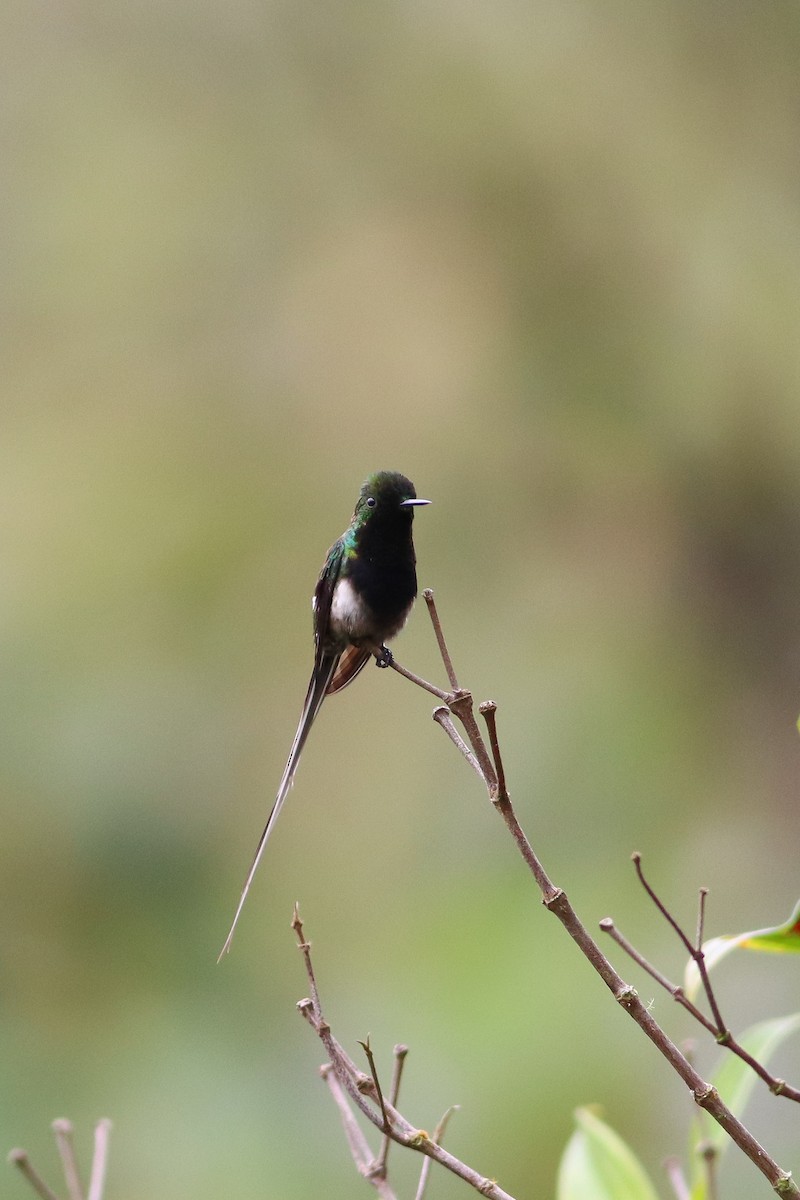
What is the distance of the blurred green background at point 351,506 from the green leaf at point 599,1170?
251 centimetres

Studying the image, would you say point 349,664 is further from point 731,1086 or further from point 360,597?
point 731,1086

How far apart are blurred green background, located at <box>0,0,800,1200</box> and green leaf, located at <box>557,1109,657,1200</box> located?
251 cm

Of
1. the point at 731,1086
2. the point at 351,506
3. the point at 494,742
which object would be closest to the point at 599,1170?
the point at 731,1086

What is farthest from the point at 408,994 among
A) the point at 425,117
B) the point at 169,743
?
the point at 425,117

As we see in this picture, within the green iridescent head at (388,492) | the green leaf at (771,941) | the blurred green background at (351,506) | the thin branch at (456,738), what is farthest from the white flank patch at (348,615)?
the blurred green background at (351,506)

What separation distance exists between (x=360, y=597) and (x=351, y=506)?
2.39m

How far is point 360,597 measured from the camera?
5.33ft

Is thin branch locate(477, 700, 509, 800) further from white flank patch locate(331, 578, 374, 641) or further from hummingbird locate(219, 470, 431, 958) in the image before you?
white flank patch locate(331, 578, 374, 641)

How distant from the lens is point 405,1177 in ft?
10.3

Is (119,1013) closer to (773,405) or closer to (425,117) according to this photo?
(773,405)

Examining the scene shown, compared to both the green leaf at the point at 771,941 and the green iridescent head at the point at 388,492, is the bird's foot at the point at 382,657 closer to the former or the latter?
the green iridescent head at the point at 388,492

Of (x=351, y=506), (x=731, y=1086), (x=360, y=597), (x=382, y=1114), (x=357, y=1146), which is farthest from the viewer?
(x=351, y=506)

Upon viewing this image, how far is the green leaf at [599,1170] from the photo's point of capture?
3.57 ft

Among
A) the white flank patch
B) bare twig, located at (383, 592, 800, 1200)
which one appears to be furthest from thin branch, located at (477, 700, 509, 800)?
the white flank patch
